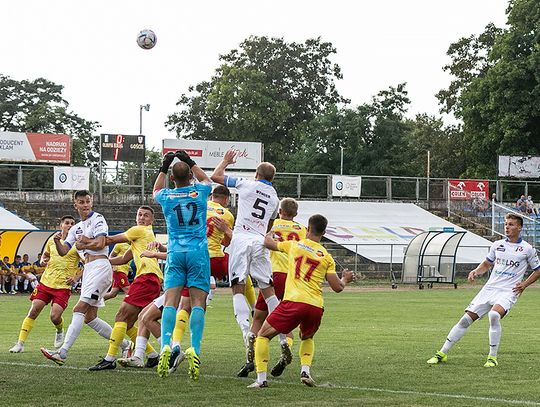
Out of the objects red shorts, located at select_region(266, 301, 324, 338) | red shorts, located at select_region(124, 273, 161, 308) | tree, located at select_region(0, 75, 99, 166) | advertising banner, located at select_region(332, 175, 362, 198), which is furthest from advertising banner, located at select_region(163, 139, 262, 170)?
red shorts, located at select_region(266, 301, 324, 338)

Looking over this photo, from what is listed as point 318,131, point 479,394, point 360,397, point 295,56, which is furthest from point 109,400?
point 295,56

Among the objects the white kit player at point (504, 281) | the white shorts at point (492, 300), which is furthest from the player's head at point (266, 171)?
the white shorts at point (492, 300)

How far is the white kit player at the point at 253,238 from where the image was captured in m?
13.7

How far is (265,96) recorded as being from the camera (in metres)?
81.4

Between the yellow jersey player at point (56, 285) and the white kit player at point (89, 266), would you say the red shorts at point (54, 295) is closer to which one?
the yellow jersey player at point (56, 285)

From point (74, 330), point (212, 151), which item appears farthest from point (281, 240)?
point (212, 151)

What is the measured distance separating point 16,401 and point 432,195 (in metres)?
50.2

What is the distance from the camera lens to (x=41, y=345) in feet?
59.1

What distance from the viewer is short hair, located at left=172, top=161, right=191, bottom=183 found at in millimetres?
12383

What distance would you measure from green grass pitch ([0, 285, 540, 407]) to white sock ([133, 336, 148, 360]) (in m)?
0.22

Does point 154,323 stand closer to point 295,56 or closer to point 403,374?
point 403,374

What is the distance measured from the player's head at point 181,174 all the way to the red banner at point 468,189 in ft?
156

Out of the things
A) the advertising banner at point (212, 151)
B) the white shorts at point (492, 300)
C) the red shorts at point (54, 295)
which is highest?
the advertising banner at point (212, 151)

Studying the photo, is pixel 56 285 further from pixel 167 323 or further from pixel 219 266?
pixel 167 323
